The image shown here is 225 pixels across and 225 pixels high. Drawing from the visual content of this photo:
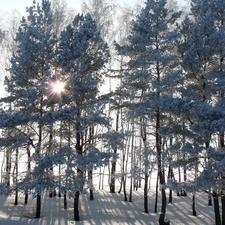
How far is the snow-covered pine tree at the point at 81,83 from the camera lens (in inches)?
511

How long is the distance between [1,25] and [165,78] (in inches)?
684

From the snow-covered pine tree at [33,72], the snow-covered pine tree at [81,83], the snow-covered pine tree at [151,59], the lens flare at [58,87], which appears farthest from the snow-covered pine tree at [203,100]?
the snow-covered pine tree at [33,72]

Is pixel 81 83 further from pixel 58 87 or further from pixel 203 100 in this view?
pixel 203 100

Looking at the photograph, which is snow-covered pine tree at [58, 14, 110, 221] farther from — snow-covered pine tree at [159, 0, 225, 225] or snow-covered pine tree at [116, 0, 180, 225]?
snow-covered pine tree at [159, 0, 225, 225]

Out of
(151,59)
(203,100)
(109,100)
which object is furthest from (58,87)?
(203,100)

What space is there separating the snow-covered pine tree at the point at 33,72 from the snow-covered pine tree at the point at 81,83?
0.96 meters

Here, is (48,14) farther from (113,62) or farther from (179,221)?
(179,221)

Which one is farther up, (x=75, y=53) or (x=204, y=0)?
(x=204, y=0)

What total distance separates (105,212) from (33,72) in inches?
394

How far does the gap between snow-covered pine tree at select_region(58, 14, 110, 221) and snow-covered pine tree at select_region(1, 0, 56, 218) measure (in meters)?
0.96

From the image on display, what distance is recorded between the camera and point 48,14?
14812mm

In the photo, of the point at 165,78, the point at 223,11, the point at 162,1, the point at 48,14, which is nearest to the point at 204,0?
the point at 223,11

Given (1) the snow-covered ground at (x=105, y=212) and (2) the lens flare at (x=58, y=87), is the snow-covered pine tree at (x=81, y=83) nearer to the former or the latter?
(2) the lens flare at (x=58, y=87)

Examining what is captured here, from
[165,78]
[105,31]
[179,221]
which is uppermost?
[105,31]
